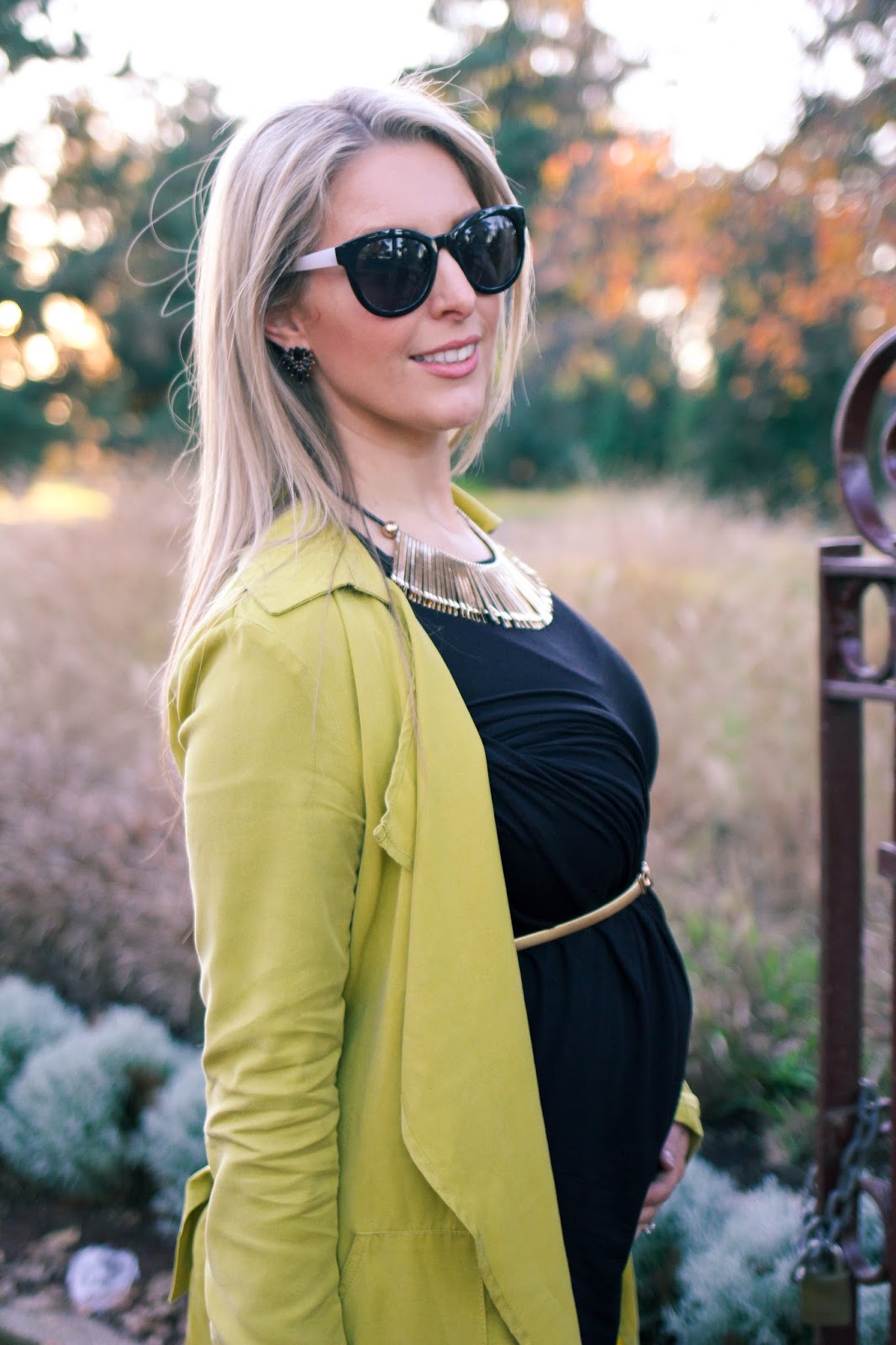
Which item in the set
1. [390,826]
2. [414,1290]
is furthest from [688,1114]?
[390,826]

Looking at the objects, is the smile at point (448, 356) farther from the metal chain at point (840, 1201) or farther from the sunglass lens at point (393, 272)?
the metal chain at point (840, 1201)

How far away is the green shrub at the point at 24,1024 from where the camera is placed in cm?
309

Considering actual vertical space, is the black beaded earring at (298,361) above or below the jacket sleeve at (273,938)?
above

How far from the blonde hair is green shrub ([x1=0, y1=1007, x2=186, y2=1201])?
175 cm

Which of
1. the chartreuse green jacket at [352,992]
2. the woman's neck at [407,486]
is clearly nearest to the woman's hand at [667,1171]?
the chartreuse green jacket at [352,992]

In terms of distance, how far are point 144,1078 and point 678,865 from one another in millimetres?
1966

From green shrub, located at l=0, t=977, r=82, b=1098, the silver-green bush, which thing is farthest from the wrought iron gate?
green shrub, located at l=0, t=977, r=82, b=1098

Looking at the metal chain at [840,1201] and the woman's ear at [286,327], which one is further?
the metal chain at [840,1201]

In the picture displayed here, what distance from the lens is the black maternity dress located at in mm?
1458

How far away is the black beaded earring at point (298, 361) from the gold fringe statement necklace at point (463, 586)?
0.22 meters

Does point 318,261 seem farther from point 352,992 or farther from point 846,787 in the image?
point 846,787

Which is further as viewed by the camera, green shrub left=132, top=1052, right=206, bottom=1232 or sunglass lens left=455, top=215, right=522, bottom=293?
green shrub left=132, top=1052, right=206, bottom=1232

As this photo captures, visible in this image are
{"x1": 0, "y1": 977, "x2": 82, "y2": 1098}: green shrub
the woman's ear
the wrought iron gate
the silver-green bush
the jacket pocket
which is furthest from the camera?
{"x1": 0, "y1": 977, "x2": 82, "y2": 1098}: green shrub

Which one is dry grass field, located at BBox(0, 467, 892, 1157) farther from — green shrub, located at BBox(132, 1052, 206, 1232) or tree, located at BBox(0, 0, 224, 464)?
tree, located at BBox(0, 0, 224, 464)
